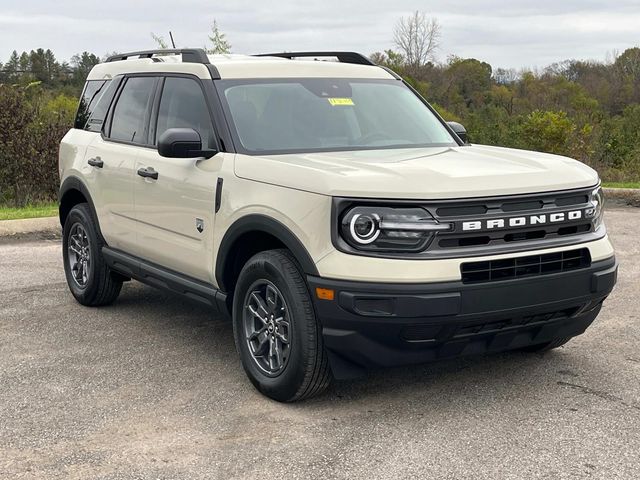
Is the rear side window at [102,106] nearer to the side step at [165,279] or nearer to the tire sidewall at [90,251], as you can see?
the tire sidewall at [90,251]

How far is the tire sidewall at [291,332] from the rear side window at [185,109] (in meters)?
0.97

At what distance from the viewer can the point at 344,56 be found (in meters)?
6.37

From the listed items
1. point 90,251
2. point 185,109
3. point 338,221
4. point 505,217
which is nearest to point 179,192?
point 185,109

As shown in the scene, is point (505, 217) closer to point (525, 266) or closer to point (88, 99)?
point (525, 266)

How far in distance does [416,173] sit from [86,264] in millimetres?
3662

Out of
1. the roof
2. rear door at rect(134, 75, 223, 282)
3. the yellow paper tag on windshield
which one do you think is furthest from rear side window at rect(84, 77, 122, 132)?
the yellow paper tag on windshield

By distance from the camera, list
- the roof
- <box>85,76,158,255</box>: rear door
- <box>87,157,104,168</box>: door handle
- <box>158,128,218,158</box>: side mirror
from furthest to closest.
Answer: <box>87,157,104,168</box>: door handle → <box>85,76,158,255</box>: rear door → the roof → <box>158,128,218,158</box>: side mirror

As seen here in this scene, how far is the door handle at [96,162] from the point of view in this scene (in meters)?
6.20

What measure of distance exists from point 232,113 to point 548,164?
1923mm

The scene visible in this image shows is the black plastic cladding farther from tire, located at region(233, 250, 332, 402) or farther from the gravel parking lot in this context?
the gravel parking lot

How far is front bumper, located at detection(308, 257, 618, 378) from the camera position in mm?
3887

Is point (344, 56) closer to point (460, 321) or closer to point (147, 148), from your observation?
point (147, 148)

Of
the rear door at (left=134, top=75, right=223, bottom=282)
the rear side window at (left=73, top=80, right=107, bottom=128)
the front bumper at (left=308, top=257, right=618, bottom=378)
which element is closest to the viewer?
the front bumper at (left=308, top=257, right=618, bottom=378)

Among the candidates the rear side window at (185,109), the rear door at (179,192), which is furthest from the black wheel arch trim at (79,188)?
the rear side window at (185,109)
